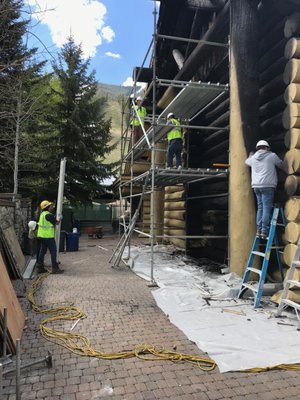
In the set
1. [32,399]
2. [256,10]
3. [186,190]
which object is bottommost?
[32,399]

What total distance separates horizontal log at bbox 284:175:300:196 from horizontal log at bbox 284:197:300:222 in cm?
12

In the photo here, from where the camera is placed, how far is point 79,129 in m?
18.9

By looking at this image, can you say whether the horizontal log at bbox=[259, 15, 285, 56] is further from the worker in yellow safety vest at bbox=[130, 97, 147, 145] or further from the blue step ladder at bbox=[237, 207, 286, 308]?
the blue step ladder at bbox=[237, 207, 286, 308]

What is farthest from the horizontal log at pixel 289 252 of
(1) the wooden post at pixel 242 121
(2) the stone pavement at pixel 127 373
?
(2) the stone pavement at pixel 127 373

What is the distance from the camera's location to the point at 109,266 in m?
9.23

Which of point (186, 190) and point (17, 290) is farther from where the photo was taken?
point (186, 190)

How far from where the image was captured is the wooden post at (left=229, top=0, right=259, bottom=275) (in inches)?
257

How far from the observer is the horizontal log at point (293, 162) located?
5379 millimetres

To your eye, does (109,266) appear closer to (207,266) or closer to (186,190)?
(207,266)

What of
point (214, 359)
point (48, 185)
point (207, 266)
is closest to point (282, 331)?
point (214, 359)

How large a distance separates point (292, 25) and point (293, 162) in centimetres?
227

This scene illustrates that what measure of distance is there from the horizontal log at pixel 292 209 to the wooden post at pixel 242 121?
3.30 ft

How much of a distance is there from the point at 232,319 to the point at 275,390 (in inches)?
68.8

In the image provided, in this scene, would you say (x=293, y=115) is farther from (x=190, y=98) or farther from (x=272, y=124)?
(x=190, y=98)
